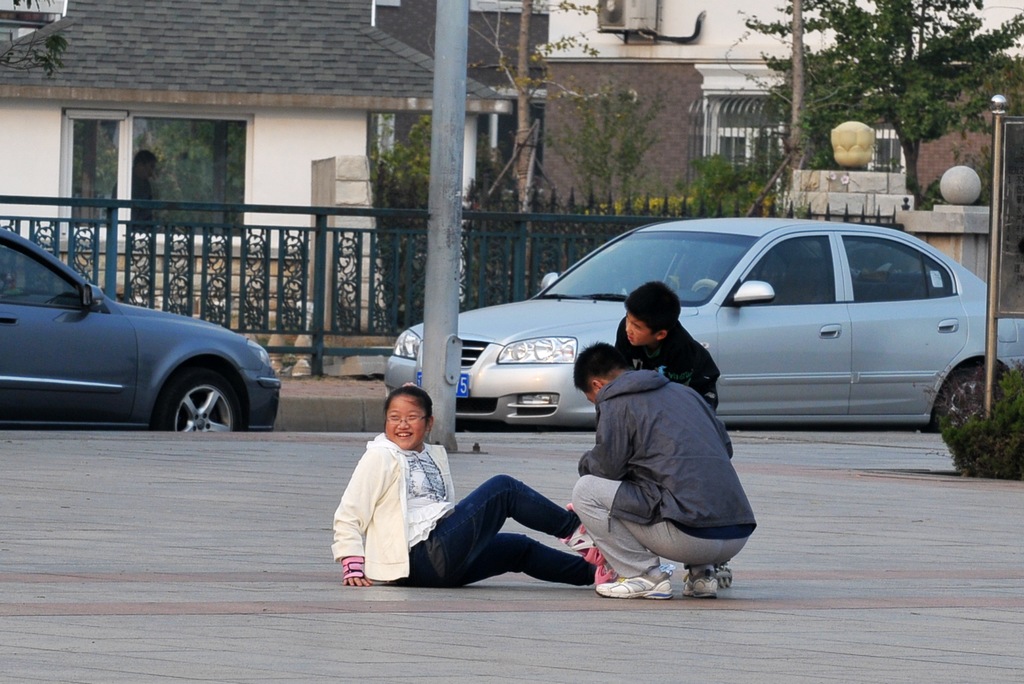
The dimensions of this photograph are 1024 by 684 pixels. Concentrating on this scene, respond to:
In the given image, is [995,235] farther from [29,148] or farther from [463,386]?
[29,148]

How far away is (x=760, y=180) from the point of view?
29.9m

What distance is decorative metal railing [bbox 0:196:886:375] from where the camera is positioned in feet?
58.4

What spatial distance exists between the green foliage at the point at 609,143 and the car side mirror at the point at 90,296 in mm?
18576

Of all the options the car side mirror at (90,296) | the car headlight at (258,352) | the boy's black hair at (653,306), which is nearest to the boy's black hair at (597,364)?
the boy's black hair at (653,306)

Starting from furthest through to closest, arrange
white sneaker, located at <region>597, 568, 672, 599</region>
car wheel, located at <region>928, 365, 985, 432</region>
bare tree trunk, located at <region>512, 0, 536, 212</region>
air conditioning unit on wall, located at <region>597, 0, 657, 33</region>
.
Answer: air conditioning unit on wall, located at <region>597, 0, 657, 33</region>
bare tree trunk, located at <region>512, 0, 536, 212</region>
car wheel, located at <region>928, 365, 985, 432</region>
white sneaker, located at <region>597, 568, 672, 599</region>

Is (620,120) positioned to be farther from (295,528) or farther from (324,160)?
(295,528)

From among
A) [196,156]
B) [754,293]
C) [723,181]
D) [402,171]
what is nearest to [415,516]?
[754,293]

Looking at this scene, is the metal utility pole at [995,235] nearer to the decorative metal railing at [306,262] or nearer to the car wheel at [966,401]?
the car wheel at [966,401]

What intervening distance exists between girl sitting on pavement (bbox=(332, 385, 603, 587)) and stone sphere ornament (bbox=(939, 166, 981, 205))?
42.7 ft

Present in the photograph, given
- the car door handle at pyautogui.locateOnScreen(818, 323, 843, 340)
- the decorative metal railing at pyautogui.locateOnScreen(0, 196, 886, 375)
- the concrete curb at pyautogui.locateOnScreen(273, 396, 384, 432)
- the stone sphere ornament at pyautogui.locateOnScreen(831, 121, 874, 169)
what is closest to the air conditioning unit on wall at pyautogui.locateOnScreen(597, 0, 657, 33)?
the stone sphere ornament at pyautogui.locateOnScreen(831, 121, 874, 169)

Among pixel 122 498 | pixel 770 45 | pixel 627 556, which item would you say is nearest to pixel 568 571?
pixel 627 556

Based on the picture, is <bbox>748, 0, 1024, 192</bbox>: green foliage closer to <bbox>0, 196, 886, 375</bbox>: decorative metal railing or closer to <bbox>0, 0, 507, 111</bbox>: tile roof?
<bbox>0, 0, 507, 111</bbox>: tile roof

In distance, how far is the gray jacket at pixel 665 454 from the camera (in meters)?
7.01

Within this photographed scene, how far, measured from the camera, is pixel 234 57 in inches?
987
